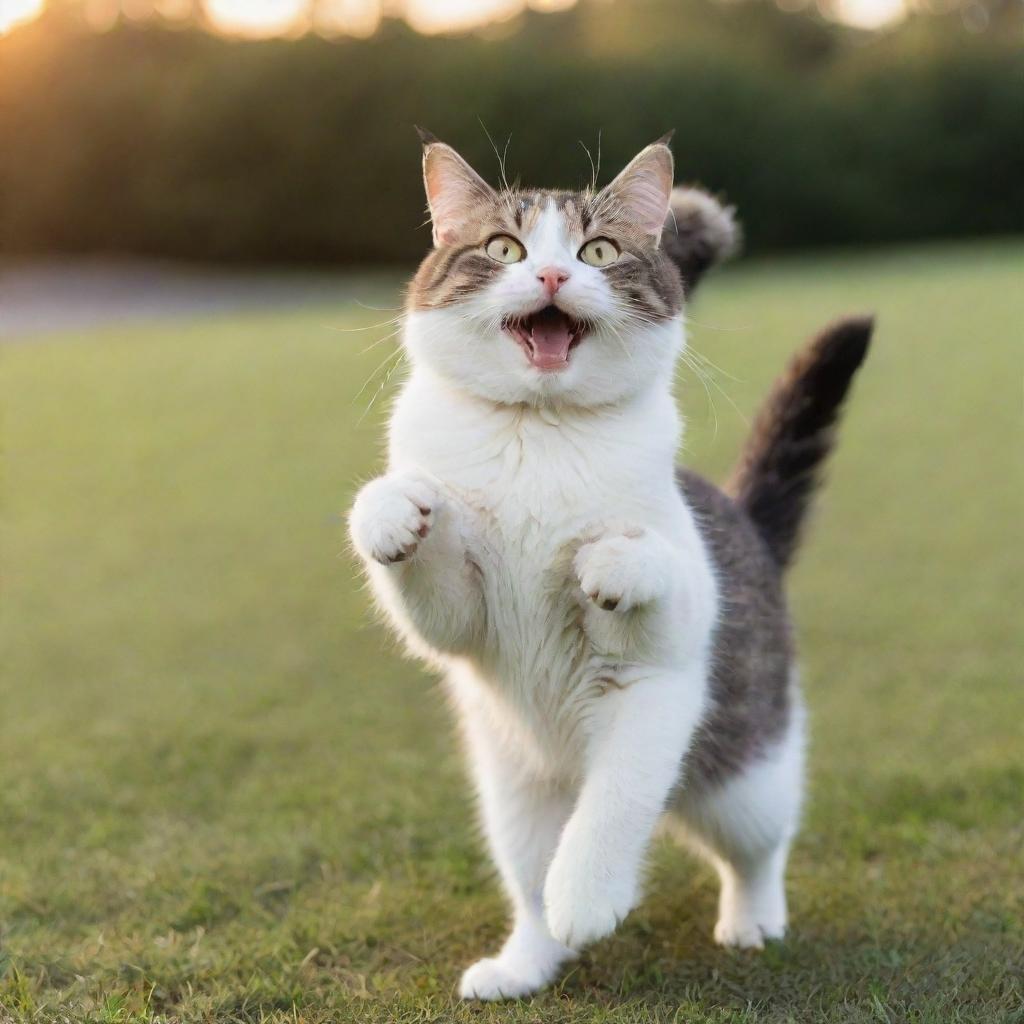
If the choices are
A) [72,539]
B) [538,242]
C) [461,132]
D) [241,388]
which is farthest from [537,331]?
[461,132]

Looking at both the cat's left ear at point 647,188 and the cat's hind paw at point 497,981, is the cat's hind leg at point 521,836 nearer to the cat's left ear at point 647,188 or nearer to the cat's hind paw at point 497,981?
the cat's hind paw at point 497,981

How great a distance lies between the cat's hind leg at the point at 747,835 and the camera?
8.13 feet

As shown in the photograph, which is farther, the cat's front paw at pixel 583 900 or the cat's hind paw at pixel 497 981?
the cat's hind paw at pixel 497 981

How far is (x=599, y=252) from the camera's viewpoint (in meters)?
2.13

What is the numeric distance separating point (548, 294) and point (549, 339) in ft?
0.29

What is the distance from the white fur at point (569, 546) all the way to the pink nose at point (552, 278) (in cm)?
1

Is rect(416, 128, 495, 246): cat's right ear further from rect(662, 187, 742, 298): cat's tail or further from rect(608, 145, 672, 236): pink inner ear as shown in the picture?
rect(662, 187, 742, 298): cat's tail

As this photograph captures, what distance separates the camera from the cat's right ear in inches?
87.1

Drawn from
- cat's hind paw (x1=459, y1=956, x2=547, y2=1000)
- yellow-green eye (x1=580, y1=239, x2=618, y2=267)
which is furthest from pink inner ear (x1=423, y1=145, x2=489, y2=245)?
cat's hind paw (x1=459, y1=956, x2=547, y2=1000)

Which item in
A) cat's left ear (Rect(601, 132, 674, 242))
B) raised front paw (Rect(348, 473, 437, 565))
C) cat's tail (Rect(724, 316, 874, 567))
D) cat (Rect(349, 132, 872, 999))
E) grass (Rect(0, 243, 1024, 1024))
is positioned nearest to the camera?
raised front paw (Rect(348, 473, 437, 565))

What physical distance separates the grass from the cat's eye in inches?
16.4

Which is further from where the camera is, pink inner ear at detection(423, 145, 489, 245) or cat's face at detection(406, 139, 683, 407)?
pink inner ear at detection(423, 145, 489, 245)

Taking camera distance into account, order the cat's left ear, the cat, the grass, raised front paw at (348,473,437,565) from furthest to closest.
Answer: the grass → the cat's left ear → the cat → raised front paw at (348,473,437,565)

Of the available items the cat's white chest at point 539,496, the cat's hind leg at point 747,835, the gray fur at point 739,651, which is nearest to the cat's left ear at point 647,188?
the cat's white chest at point 539,496
